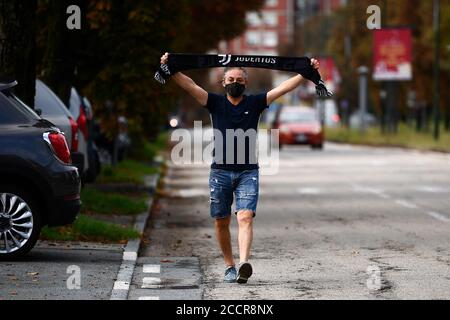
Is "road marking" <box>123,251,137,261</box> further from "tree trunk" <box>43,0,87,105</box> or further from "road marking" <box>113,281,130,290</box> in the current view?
"tree trunk" <box>43,0,87,105</box>

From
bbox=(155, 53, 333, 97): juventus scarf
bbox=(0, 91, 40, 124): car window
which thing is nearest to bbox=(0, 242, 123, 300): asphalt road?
bbox=(0, 91, 40, 124): car window

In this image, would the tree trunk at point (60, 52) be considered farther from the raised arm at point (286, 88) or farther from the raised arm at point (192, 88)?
the raised arm at point (286, 88)

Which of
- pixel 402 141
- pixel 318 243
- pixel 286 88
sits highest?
pixel 286 88

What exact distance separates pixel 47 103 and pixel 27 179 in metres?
5.37

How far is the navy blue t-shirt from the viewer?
12.1 m

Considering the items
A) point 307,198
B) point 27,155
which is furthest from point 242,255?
point 307,198

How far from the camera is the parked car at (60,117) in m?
18.2

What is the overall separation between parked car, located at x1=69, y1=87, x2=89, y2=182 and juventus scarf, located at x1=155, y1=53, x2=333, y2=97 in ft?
24.2

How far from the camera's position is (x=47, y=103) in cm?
1875

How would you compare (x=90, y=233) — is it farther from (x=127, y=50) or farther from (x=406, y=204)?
(x=127, y=50)

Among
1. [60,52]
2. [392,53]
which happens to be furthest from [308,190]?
[392,53]

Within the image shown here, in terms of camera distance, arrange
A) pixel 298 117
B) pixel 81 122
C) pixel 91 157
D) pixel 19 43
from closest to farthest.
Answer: pixel 19 43 < pixel 81 122 < pixel 91 157 < pixel 298 117

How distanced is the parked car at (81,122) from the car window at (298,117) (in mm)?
31580
